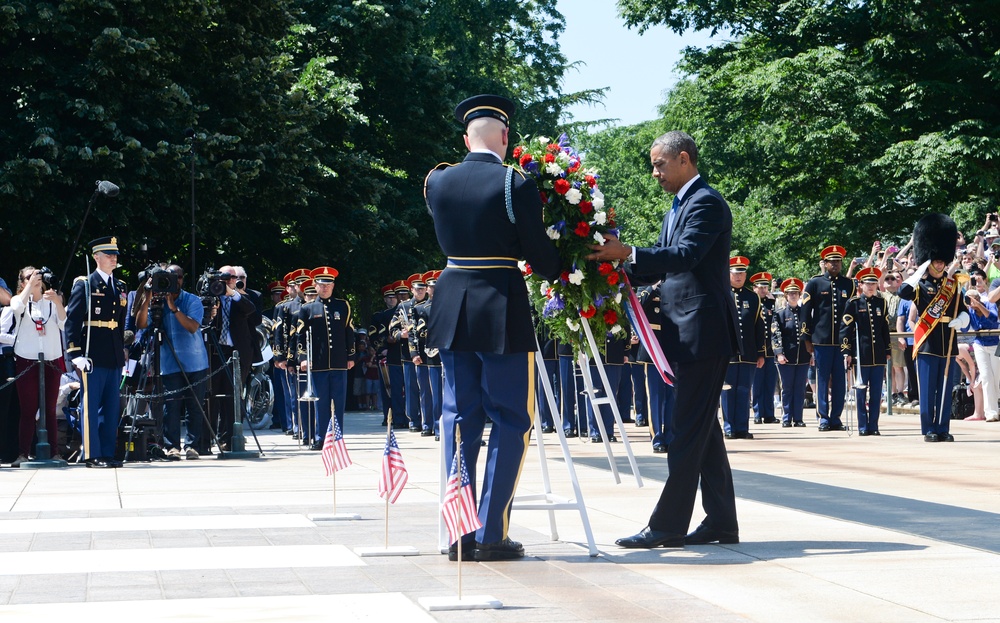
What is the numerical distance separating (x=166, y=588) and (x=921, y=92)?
31665 mm

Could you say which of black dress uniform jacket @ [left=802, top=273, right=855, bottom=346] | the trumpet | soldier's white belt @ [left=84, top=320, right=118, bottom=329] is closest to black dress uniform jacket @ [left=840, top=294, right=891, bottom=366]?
black dress uniform jacket @ [left=802, top=273, right=855, bottom=346]

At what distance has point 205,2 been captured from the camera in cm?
2484

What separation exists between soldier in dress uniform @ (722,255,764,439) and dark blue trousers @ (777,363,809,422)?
1784mm

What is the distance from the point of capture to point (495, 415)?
7.25m

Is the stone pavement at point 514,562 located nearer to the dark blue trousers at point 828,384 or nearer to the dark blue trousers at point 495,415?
the dark blue trousers at point 495,415

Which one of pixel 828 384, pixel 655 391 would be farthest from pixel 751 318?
pixel 655 391

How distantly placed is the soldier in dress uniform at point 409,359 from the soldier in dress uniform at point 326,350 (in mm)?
3073

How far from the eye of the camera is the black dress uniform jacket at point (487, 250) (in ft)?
23.5

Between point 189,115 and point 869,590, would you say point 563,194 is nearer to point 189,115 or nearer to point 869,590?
point 869,590

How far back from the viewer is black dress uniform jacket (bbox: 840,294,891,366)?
18469 millimetres

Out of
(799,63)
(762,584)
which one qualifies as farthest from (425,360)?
(799,63)

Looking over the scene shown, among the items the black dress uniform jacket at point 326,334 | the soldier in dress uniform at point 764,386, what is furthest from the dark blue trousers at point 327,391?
the soldier in dress uniform at point 764,386

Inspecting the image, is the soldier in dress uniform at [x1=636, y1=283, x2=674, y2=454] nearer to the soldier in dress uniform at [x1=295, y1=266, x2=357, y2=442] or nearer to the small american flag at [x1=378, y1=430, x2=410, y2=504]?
the soldier in dress uniform at [x1=295, y1=266, x2=357, y2=442]

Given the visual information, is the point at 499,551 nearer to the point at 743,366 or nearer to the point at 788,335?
the point at 743,366
